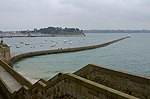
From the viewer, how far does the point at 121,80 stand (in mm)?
8953

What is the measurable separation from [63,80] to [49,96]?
1461mm

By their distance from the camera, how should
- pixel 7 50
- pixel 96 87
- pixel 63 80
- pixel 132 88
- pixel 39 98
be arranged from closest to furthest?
1. pixel 96 87
2. pixel 63 80
3. pixel 132 88
4. pixel 39 98
5. pixel 7 50

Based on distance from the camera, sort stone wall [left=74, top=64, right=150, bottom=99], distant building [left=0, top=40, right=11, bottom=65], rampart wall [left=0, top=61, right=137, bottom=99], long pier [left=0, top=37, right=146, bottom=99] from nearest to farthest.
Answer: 1. rampart wall [left=0, top=61, right=137, bottom=99]
2. long pier [left=0, top=37, right=146, bottom=99]
3. stone wall [left=74, top=64, right=150, bottom=99]
4. distant building [left=0, top=40, right=11, bottom=65]

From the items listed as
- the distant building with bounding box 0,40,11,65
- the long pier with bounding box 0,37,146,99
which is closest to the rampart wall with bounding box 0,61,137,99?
the long pier with bounding box 0,37,146,99

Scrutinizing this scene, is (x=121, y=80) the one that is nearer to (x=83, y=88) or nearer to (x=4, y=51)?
(x=83, y=88)

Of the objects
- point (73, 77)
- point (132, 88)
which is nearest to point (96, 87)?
point (73, 77)

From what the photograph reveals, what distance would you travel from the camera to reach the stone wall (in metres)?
7.97

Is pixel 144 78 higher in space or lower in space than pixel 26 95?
higher

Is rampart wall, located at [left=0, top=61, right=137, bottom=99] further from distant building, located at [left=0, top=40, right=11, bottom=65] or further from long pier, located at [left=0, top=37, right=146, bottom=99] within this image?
distant building, located at [left=0, top=40, right=11, bottom=65]

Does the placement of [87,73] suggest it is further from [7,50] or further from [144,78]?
[7,50]

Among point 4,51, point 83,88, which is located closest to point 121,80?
point 83,88

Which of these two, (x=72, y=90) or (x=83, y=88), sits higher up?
(x=83, y=88)

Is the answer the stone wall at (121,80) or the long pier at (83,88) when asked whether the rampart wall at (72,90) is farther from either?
the stone wall at (121,80)

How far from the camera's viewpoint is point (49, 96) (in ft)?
27.6
